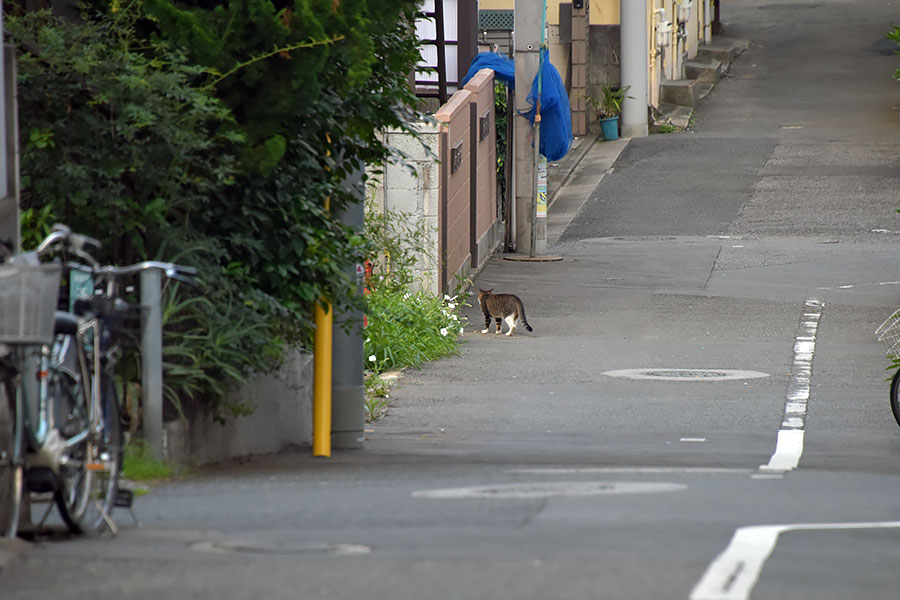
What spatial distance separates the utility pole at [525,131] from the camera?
23062 millimetres

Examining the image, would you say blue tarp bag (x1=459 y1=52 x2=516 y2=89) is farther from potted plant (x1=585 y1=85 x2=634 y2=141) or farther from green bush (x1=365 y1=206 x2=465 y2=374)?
potted plant (x1=585 y1=85 x2=634 y2=141)

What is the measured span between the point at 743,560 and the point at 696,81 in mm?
34440

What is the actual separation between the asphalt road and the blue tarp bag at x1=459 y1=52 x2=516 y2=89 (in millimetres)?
2840

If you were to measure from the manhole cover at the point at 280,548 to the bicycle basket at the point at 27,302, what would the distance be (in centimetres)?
103

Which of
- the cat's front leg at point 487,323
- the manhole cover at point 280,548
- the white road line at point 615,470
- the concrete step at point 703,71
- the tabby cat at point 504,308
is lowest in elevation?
the cat's front leg at point 487,323

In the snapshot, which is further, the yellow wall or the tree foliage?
the yellow wall

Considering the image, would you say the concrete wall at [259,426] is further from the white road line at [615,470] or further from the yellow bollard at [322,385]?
the white road line at [615,470]

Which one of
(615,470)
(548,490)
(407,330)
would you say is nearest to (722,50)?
(407,330)

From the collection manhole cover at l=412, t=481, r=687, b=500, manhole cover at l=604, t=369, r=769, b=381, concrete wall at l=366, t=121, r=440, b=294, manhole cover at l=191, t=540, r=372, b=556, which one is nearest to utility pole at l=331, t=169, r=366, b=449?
manhole cover at l=412, t=481, r=687, b=500

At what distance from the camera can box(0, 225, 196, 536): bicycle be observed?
18.7 feet

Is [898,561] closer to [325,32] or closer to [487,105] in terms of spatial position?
[325,32]

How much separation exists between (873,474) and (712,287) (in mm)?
12614

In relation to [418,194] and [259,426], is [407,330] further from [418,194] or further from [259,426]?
[259,426]

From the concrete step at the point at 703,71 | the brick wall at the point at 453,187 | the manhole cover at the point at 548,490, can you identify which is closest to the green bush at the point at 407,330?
the brick wall at the point at 453,187
